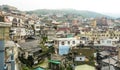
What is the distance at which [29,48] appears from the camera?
32312 millimetres

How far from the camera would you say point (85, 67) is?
30.8 meters

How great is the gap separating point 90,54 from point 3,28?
31.1 m

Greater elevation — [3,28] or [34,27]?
[3,28]

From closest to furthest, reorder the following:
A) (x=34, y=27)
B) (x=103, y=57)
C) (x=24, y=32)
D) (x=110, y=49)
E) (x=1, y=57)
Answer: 1. (x=1, y=57)
2. (x=103, y=57)
3. (x=110, y=49)
4. (x=24, y=32)
5. (x=34, y=27)

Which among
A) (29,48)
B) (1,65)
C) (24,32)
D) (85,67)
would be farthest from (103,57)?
(1,65)

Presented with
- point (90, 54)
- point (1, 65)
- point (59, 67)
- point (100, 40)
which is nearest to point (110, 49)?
point (100, 40)

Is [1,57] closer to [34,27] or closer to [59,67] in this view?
[59,67]

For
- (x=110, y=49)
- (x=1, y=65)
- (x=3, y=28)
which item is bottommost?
(x=110, y=49)

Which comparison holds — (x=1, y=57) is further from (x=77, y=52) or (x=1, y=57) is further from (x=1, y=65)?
(x=77, y=52)

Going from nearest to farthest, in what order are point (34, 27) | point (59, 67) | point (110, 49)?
point (59, 67), point (110, 49), point (34, 27)

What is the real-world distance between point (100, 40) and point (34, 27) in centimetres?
1544

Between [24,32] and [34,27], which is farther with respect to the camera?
[34,27]

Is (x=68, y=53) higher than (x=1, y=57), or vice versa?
(x=1, y=57)

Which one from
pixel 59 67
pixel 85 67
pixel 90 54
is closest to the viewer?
pixel 59 67
